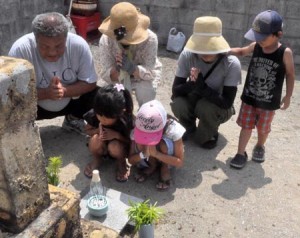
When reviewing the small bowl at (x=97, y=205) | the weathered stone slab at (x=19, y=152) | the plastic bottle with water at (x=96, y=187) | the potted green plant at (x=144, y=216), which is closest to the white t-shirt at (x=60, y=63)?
the plastic bottle with water at (x=96, y=187)

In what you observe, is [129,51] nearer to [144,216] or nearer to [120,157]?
[120,157]

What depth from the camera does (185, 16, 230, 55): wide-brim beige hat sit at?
3473 millimetres

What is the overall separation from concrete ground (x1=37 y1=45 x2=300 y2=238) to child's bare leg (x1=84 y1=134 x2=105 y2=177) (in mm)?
73

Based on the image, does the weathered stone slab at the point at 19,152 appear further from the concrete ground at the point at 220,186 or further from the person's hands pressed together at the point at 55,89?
the person's hands pressed together at the point at 55,89

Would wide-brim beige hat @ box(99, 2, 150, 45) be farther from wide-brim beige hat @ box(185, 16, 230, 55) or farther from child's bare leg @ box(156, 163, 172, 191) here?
child's bare leg @ box(156, 163, 172, 191)

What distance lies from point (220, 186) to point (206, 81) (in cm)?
98

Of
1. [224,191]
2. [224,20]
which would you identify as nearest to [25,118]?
[224,191]

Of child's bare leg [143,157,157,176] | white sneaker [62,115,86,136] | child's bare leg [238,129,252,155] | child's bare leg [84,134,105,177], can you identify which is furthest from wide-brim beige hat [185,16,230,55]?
white sneaker [62,115,86,136]

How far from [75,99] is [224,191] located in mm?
1657

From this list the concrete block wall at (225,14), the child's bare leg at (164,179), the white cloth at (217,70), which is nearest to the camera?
the child's bare leg at (164,179)

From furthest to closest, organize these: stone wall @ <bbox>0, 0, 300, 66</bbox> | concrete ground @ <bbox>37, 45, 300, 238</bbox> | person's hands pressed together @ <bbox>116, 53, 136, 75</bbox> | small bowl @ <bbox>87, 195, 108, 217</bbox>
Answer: stone wall @ <bbox>0, 0, 300, 66</bbox> < person's hands pressed together @ <bbox>116, 53, 136, 75</bbox> < concrete ground @ <bbox>37, 45, 300, 238</bbox> < small bowl @ <bbox>87, 195, 108, 217</bbox>

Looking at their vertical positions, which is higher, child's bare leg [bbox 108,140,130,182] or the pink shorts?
the pink shorts

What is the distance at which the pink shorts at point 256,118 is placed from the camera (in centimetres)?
356

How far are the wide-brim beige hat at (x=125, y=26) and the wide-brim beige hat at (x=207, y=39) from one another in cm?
51
